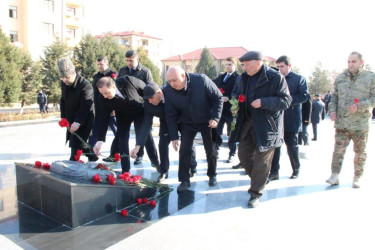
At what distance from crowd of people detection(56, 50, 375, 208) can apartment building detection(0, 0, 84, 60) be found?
30.2m

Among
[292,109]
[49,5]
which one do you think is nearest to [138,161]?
[292,109]

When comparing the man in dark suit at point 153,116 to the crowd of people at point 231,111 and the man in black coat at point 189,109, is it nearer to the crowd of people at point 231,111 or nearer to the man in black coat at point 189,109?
the crowd of people at point 231,111

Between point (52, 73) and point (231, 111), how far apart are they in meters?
17.1

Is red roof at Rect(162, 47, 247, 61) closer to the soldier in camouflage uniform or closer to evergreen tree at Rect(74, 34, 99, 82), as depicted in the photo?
evergreen tree at Rect(74, 34, 99, 82)

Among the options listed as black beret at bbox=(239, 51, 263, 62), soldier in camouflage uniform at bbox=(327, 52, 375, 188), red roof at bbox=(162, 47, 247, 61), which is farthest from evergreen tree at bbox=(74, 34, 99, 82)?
red roof at bbox=(162, 47, 247, 61)

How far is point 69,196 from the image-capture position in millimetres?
2980

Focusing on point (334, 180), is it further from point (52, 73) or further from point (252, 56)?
point (52, 73)

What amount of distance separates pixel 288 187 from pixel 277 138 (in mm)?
1107

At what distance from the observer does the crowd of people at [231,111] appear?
11.8 ft

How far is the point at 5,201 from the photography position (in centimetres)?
376

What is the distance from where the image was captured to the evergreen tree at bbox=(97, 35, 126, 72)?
20.0 metres

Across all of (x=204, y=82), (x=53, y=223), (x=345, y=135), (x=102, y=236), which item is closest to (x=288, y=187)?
(x=345, y=135)

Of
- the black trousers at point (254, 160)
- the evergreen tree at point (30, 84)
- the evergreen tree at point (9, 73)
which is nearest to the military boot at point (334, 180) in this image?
the black trousers at point (254, 160)

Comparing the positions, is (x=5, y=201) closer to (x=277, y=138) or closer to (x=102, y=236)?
(x=102, y=236)
